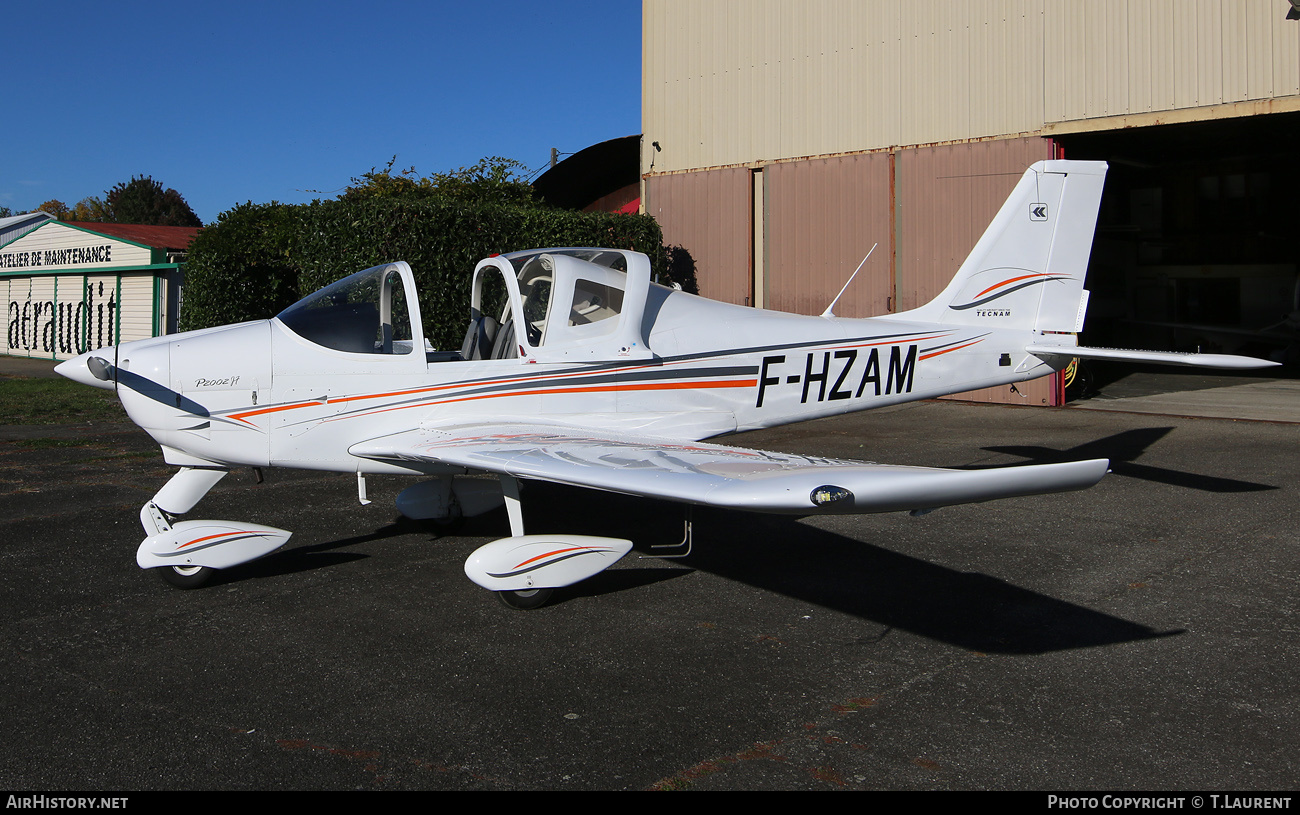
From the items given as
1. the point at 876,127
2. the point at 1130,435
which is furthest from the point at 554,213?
the point at 1130,435

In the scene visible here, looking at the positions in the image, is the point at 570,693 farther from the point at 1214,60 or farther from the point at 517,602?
the point at 1214,60

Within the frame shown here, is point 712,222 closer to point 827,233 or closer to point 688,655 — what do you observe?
point 827,233

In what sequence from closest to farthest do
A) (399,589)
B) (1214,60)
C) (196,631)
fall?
1. (196,631)
2. (399,589)
3. (1214,60)

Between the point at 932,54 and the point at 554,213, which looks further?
the point at 554,213

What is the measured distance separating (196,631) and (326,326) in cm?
198

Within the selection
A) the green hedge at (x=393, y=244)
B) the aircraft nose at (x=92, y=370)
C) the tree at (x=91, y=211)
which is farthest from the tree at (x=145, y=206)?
the aircraft nose at (x=92, y=370)

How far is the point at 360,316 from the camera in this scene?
5.77m

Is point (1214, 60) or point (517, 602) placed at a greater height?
point (1214, 60)

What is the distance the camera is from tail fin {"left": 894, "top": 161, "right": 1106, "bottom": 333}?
7.46 meters

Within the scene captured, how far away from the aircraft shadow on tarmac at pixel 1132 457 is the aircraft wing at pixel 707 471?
4.79 metres

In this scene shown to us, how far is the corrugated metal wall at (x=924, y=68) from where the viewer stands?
444 inches

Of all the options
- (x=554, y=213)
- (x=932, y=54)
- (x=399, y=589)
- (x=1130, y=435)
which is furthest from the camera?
(x=554, y=213)

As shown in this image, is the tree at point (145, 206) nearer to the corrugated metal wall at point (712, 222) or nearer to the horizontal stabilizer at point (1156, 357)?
the corrugated metal wall at point (712, 222)

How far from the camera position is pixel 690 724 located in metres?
3.53
